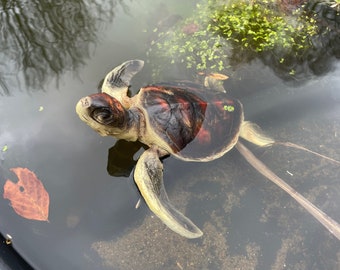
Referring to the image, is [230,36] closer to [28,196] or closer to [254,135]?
Result: [254,135]

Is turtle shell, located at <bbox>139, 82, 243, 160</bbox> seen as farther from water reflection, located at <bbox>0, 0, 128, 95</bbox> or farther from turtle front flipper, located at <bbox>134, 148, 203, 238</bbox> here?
water reflection, located at <bbox>0, 0, 128, 95</bbox>

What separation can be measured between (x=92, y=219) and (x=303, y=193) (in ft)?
4.45

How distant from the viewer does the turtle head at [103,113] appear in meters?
1.75

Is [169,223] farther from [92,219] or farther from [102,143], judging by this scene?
[102,143]

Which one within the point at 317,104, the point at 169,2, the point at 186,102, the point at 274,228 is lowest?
the point at 274,228

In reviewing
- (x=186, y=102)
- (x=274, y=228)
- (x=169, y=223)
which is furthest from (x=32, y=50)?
(x=274, y=228)

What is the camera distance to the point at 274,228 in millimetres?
2027

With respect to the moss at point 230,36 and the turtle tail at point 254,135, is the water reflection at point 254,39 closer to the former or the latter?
the moss at point 230,36

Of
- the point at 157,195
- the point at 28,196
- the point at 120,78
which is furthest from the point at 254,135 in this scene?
the point at 28,196

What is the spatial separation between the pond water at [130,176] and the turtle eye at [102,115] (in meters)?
0.42

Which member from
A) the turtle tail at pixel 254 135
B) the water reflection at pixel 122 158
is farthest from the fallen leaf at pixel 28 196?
the turtle tail at pixel 254 135

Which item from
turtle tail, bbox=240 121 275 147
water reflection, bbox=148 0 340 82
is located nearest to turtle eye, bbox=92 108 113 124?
water reflection, bbox=148 0 340 82

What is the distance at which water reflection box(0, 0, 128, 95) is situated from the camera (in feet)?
8.48

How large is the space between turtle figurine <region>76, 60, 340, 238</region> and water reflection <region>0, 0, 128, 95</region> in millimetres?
640
